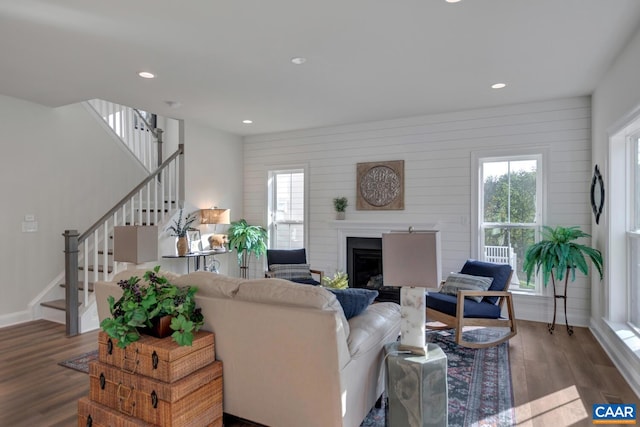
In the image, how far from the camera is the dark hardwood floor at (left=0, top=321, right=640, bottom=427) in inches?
99.7

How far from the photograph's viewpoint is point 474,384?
2980 millimetres

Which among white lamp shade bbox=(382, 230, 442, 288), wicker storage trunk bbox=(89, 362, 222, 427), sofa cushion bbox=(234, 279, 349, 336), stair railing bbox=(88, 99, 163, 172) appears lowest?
wicker storage trunk bbox=(89, 362, 222, 427)

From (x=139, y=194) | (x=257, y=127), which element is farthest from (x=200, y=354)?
(x=257, y=127)

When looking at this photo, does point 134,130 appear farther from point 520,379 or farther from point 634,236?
point 634,236

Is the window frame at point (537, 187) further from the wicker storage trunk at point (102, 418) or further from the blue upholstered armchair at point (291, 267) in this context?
the wicker storage trunk at point (102, 418)

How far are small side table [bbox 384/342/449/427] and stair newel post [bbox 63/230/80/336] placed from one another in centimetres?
377

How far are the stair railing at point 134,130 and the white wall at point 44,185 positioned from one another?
22 centimetres

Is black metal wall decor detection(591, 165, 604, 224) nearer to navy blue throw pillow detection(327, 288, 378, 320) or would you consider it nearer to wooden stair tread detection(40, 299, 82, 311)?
navy blue throw pillow detection(327, 288, 378, 320)

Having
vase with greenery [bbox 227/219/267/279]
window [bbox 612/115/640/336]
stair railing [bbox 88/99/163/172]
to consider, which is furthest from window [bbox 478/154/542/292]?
stair railing [bbox 88/99/163/172]

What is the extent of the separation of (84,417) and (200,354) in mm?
807

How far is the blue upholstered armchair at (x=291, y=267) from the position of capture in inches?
209

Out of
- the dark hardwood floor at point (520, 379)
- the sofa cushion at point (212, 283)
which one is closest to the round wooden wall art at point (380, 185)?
the dark hardwood floor at point (520, 379)

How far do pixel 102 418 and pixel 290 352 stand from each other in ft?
3.89

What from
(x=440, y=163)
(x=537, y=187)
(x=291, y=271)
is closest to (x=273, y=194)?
(x=291, y=271)
